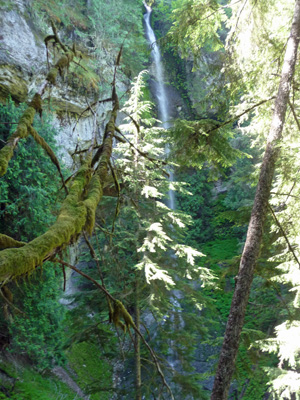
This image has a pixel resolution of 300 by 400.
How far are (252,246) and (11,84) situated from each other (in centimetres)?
990

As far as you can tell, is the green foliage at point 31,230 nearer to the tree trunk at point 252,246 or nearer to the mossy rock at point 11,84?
the mossy rock at point 11,84

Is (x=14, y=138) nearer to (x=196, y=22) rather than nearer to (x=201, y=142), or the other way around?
(x=201, y=142)

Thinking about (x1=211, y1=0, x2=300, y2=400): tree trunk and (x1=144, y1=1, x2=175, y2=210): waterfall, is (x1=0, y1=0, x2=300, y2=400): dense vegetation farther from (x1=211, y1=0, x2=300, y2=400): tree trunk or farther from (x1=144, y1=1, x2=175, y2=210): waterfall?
(x1=144, y1=1, x2=175, y2=210): waterfall

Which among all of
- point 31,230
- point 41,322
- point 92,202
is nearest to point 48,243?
point 92,202

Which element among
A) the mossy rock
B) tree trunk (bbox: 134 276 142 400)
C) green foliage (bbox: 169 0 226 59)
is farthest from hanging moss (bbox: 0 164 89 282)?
the mossy rock

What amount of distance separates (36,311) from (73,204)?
21.2ft

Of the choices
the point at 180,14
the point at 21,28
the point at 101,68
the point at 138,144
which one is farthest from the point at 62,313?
the point at 101,68

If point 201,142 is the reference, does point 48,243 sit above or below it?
below

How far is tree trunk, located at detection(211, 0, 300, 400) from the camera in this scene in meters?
→ 3.45

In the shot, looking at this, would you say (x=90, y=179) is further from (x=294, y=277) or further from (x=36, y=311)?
(x=36, y=311)

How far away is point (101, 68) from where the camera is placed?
14844 millimetres

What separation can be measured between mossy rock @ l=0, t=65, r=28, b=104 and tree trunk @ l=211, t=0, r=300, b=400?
9.16 m

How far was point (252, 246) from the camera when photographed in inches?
145

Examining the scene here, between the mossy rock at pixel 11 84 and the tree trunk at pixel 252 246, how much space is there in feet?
30.1
